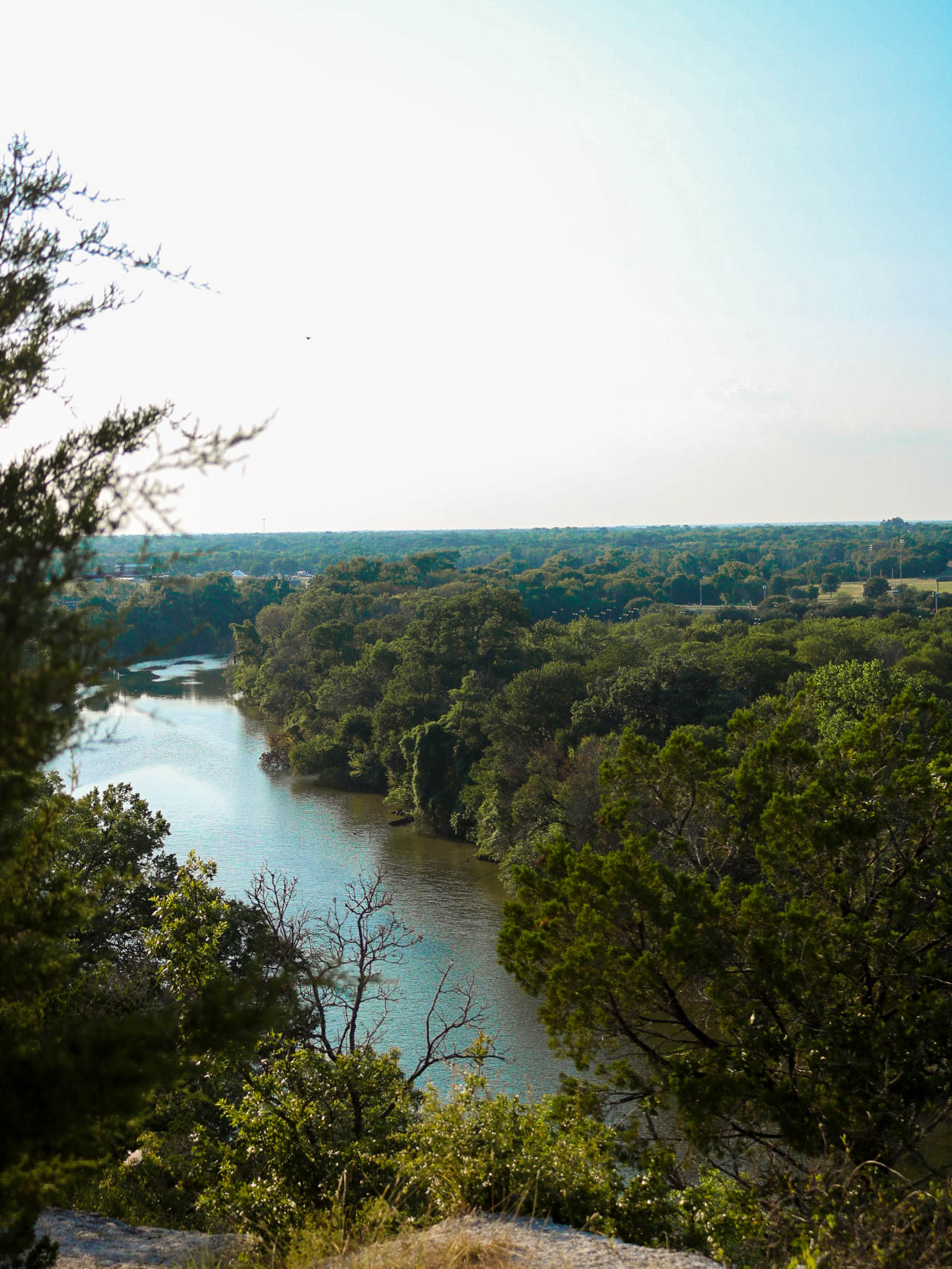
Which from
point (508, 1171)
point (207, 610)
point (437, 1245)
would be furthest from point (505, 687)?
point (207, 610)

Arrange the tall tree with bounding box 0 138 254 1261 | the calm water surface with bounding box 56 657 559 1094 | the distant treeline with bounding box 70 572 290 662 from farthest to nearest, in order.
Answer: the distant treeline with bounding box 70 572 290 662
the calm water surface with bounding box 56 657 559 1094
the tall tree with bounding box 0 138 254 1261

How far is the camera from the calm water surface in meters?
19.1

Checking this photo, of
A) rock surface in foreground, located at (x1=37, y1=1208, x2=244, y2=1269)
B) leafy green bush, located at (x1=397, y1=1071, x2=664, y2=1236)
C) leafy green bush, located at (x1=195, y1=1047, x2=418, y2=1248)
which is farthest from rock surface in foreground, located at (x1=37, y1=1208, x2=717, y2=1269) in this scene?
leafy green bush, located at (x1=195, y1=1047, x2=418, y2=1248)

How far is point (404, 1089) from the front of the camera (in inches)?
392

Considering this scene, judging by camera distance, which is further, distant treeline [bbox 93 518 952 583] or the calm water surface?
distant treeline [bbox 93 518 952 583]

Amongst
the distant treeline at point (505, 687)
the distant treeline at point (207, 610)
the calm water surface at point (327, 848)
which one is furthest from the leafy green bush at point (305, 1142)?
the distant treeline at point (207, 610)

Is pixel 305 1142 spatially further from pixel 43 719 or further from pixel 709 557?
pixel 709 557

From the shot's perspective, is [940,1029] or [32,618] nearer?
[32,618]

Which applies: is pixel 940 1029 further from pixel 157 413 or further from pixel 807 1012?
pixel 157 413

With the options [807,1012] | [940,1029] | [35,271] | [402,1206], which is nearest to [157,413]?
[35,271]

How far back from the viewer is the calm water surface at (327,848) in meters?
19.1

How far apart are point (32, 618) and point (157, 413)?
202cm

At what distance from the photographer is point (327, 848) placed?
30500 mm

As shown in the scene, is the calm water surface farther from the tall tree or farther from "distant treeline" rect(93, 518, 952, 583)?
"distant treeline" rect(93, 518, 952, 583)
